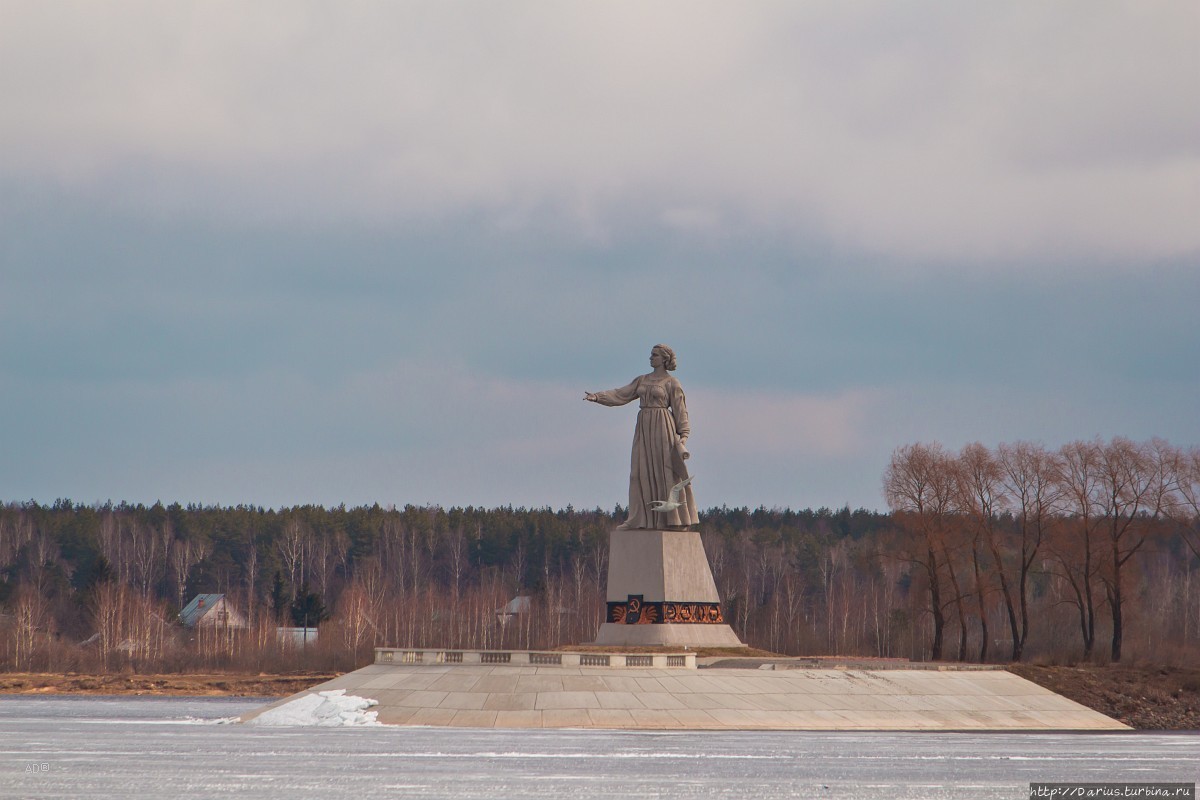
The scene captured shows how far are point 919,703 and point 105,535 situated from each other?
92.9 meters

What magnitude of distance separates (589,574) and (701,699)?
3043 inches

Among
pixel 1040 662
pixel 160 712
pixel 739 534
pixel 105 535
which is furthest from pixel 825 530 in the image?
pixel 160 712

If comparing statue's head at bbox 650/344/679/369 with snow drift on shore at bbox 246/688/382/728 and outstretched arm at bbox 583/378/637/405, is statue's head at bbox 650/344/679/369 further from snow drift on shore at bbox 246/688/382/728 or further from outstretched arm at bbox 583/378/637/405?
snow drift on shore at bbox 246/688/382/728

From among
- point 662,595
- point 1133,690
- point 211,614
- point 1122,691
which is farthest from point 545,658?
point 211,614

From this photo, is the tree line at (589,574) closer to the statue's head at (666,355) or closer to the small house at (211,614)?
the small house at (211,614)

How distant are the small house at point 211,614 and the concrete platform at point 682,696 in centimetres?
6044

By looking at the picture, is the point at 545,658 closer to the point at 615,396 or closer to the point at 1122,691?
the point at 615,396

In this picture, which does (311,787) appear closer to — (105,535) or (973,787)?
(973,787)

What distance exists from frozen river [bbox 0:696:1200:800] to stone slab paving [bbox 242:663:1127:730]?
1.44 meters

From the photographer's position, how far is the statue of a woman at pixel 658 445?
175 ft

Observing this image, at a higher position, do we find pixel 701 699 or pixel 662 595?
pixel 662 595

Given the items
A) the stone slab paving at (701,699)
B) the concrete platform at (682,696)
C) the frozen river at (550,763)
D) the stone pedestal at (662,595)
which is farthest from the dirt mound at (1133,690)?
the stone pedestal at (662,595)

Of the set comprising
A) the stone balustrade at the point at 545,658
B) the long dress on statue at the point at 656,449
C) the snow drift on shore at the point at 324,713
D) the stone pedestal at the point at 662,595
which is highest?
the long dress on statue at the point at 656,449

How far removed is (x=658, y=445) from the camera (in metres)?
54.4
